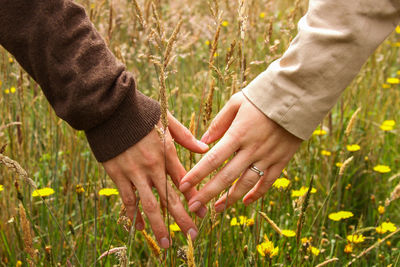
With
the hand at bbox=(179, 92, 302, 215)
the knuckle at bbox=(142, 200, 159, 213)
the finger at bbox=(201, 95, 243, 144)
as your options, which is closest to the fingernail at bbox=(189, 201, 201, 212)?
the hand at bbox=(179, 92, 302, 215)

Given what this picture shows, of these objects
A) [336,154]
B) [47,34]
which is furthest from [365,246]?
[47,34]

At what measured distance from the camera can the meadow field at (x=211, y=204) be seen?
4.95ft

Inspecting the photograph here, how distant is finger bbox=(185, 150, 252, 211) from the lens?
1251 mm

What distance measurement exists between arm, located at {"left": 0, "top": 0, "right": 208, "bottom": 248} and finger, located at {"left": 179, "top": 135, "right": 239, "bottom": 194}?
68 millimetres

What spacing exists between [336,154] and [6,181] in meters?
1.64

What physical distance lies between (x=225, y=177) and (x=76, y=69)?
1.65 feet

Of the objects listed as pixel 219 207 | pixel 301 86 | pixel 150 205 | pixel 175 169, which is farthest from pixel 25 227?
pixel 301 86

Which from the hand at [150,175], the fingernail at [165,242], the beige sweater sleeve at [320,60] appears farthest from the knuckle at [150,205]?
the beige sweater sleeve at [320,60]

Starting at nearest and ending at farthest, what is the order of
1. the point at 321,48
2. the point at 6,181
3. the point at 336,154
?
the point at 321,48 → the point at 6,181 → the point at 336,154

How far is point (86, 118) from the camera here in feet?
4.03

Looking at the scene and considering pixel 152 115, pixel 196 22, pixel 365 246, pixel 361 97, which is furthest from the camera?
pixel 196 22

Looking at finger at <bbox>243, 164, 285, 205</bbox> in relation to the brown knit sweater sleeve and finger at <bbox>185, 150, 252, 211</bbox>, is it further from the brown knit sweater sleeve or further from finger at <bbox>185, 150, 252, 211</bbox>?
the brown knit sweater sleeve

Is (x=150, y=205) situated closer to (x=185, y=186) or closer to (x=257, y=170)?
(x=185, y=186)

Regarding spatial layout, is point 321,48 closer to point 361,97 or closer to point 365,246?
point 365,246
